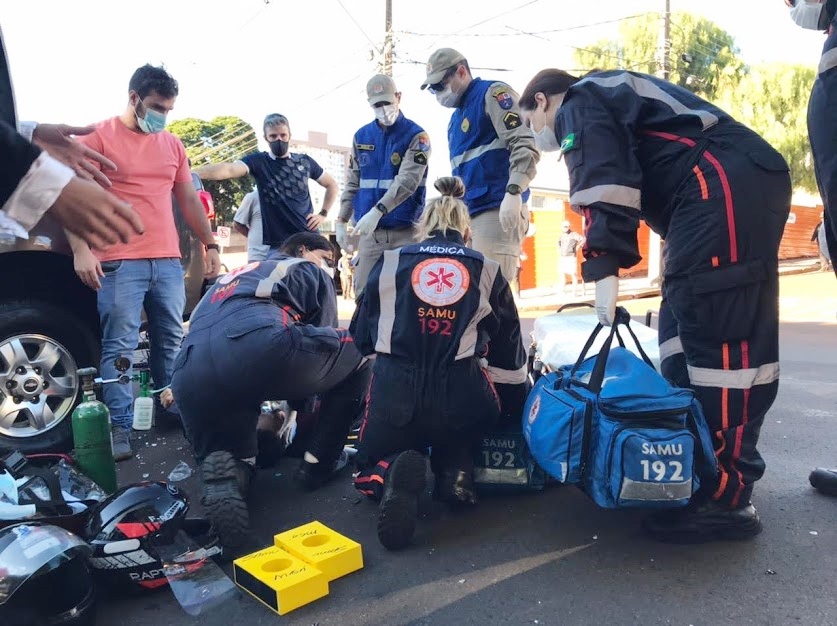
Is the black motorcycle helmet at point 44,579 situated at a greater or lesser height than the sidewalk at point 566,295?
greater

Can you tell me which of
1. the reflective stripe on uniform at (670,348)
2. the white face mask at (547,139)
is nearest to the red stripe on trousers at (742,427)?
the reflective stripe on uniform at (670,348)

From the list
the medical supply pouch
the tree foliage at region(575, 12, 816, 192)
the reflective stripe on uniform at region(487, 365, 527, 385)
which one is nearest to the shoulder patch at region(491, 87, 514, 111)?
the reflective stripe on uniform at region(487, 365, 527, 385)

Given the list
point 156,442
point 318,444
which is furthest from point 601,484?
point 156,442

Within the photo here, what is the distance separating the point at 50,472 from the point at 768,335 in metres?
2.85

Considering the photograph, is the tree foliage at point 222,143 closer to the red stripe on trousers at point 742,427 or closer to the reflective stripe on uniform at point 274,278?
the reflective stripe on uniform at point 274,278

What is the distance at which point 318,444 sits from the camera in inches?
128

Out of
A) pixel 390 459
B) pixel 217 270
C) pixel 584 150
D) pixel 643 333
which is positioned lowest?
pixel 390 459

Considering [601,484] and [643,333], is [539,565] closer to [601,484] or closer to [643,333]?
[601,484]

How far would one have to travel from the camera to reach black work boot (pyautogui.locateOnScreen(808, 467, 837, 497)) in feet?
9.77

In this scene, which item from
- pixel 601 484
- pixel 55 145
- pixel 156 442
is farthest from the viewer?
pixel 156 442

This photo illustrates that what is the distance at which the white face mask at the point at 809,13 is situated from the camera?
101 inches

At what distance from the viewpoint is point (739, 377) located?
8.09 ft

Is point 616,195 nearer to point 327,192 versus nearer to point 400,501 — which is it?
point 400,501

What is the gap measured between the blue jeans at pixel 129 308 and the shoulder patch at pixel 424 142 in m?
1.79
